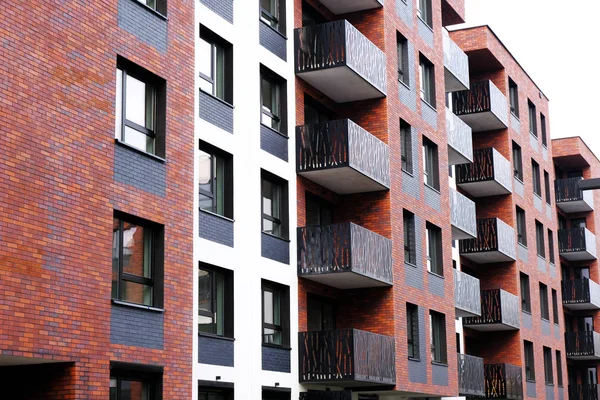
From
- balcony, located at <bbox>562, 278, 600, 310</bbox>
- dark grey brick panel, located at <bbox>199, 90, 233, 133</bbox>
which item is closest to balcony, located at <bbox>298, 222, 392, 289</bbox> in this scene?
dark grey brick panel, located at <bbox>199, 90, 233, 133</bbox>

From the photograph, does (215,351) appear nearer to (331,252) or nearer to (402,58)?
(331,252)

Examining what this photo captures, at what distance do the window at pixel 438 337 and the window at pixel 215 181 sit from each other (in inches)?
433

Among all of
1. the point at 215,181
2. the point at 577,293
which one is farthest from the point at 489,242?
the point at 215,181

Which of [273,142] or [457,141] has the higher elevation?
[457,141]

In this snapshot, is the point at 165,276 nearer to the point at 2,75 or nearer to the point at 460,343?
the point at 2,75

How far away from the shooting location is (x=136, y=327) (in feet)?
58.0

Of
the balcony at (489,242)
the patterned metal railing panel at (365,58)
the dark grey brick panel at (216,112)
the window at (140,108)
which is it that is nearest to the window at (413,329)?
the patterned metal railing panel at (365,58)

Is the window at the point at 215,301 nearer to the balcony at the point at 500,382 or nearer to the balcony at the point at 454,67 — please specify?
the balcony at the point at 454,67

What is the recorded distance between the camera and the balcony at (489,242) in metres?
38.3

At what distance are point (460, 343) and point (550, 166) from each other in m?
14.5

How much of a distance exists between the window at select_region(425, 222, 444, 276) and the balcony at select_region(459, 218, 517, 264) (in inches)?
271

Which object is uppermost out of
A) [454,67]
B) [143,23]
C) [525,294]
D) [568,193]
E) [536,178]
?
[454,67]

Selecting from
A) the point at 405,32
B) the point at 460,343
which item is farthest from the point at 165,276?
the point at 460,343

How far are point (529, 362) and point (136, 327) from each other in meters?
27.7
